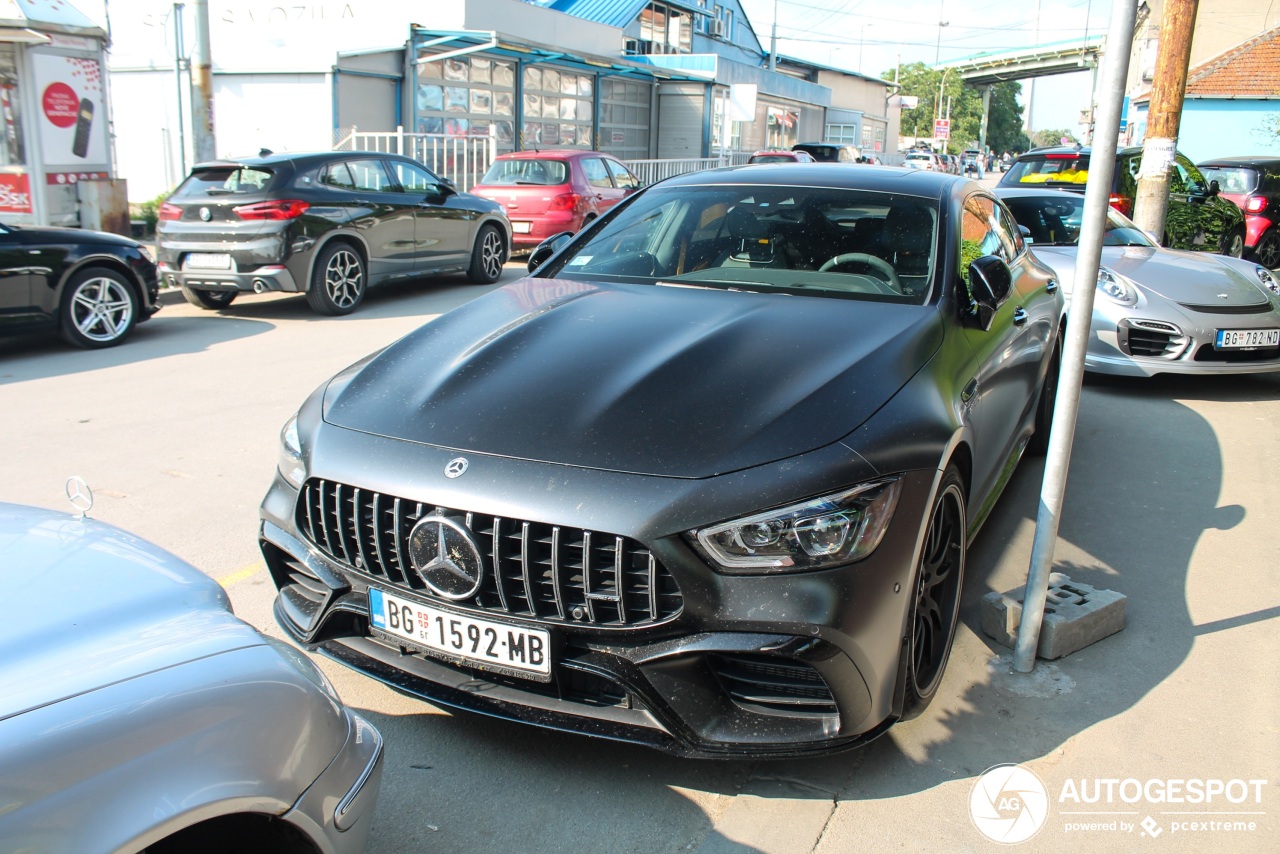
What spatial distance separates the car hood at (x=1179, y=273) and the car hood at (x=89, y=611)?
7159mm

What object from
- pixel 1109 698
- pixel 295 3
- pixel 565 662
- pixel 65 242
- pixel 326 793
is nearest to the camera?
pixel 326 793

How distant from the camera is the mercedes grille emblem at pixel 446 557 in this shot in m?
2.63

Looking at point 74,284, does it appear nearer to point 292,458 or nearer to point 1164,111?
point 292,458

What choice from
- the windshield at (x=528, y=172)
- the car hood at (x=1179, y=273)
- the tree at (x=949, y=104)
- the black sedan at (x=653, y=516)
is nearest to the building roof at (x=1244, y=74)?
the windshield at (x=528, y=172)

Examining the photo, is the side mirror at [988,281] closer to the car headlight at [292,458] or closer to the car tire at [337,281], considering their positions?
the car headlight at [292,458]

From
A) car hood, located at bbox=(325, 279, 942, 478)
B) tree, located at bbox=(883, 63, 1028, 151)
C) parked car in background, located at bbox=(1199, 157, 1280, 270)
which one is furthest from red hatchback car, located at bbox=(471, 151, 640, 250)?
tree, located at bbox=(883, 63, 1028, 151)

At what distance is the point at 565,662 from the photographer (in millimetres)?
2592

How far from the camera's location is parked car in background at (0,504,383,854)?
1.52m

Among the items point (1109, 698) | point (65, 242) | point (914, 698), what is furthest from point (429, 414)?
point (65, 242)

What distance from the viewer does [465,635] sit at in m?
2.69

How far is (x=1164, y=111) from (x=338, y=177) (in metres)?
8.67

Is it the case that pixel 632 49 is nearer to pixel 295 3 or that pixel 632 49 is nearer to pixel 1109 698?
pixel 295 3

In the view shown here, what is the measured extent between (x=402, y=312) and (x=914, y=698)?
869 centimetres

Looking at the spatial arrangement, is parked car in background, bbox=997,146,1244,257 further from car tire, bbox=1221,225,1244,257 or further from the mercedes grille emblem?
the mercedes grille emblem
